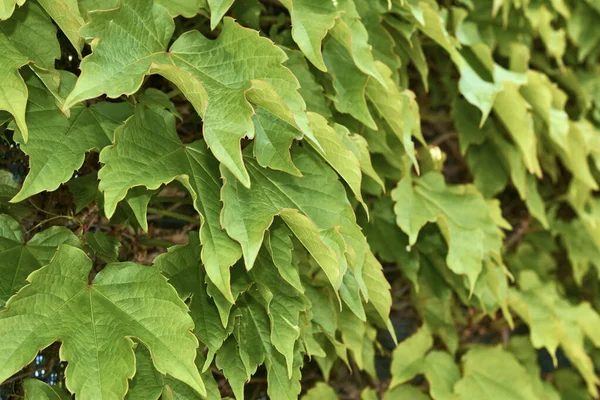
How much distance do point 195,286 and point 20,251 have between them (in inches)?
8.2

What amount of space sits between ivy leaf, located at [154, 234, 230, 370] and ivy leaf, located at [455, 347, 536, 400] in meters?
0.66

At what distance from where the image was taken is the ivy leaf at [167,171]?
66cm

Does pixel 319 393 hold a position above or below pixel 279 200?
below

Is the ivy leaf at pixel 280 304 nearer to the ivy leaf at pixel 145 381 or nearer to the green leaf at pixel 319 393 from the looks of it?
the ivy leaf at pixel 145 381

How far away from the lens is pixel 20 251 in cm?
75

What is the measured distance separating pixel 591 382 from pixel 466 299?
478mm

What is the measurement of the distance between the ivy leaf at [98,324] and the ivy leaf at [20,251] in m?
0.06

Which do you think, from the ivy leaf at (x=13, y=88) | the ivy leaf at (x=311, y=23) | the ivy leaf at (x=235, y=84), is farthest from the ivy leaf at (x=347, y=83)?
the ivy leaf at (x=13, y=88)

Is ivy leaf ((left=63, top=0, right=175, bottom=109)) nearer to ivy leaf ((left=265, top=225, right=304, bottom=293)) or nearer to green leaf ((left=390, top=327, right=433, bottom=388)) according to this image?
ivy leaf ((left=265, top=225, right=304, bottom=293))

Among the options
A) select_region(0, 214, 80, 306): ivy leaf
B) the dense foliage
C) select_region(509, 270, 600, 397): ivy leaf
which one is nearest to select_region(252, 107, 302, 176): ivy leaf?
the dense foliage

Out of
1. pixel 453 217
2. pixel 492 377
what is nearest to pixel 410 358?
pixel 492 377

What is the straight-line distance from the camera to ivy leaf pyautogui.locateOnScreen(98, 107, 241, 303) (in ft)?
2.17

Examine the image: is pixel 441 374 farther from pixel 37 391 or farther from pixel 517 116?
pixel 37 391

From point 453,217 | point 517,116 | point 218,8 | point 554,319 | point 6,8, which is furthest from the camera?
point 554,319
